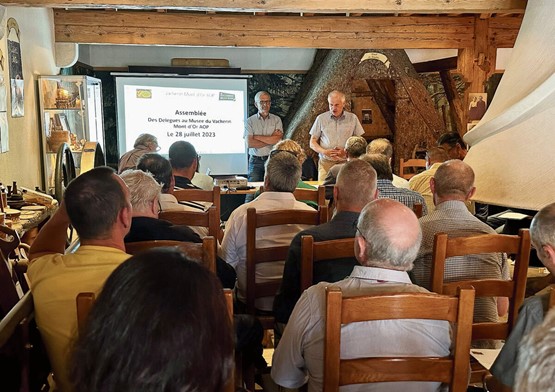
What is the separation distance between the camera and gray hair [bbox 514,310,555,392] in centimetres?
60

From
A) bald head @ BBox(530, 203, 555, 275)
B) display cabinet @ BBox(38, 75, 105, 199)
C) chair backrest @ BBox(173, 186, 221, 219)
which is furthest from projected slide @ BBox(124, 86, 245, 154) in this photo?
bald head @ BBox(530, 203, 555, 275)

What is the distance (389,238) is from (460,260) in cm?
81

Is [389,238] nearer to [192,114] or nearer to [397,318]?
[397,318]

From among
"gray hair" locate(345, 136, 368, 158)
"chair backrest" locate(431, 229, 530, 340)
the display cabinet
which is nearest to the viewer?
"chair backrest" locate(431, 229, 530, 340)

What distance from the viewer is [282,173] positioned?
10.2 feet

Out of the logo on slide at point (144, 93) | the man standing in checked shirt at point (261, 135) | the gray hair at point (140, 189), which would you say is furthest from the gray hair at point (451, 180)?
the logo on slide at point (144, 93)

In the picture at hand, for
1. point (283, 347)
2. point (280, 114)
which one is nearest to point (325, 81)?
point (280, 114)

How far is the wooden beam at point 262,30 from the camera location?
6398 mm

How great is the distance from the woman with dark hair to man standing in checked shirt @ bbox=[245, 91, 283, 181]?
634cm

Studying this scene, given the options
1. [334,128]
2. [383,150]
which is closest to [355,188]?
[383,150]

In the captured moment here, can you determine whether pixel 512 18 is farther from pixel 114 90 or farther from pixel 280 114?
pixel 114 90

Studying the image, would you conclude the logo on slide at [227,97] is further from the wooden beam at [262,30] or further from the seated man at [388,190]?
the seated man at [388,190]

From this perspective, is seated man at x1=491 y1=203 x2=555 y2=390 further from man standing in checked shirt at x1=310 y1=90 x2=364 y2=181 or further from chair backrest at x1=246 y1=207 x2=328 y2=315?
man standing in checked shirt at x1=310 y1=90 x2=364 y2=181

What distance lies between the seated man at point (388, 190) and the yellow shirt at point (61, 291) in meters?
1.96
